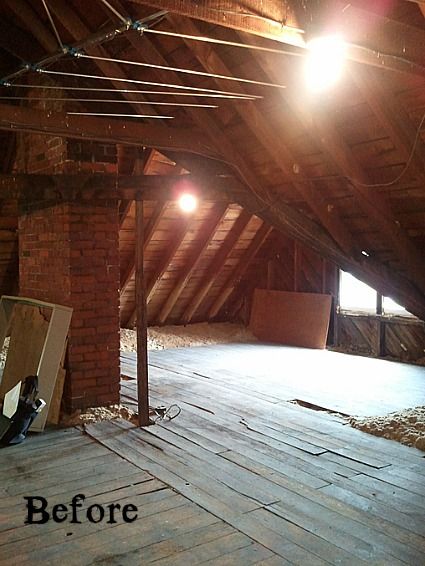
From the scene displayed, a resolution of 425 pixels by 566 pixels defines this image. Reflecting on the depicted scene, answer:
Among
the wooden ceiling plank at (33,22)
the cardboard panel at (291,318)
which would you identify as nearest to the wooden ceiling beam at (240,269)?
the cardboard panel at (291,318)

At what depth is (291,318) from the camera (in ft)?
27.9

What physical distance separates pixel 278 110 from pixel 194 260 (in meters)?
4.04

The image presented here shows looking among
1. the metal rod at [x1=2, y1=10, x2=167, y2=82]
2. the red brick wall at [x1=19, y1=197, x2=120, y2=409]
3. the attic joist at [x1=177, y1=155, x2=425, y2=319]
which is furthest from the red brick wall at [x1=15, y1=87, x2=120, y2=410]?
the attic joist at [x1=177, y1=155, x2=425, y2=319]

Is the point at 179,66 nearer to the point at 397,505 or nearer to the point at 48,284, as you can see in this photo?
the point at 48,284

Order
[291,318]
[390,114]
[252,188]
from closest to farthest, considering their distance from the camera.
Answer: [390,114]
[252,188]
[291,318]

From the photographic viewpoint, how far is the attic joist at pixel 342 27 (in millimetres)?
2043

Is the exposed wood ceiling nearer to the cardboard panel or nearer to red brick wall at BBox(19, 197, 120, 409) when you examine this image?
red brick wall at BBox(19, 197, 120, 409)

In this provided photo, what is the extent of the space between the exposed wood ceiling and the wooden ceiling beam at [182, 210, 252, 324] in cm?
255

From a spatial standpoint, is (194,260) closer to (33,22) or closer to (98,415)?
(98,415)

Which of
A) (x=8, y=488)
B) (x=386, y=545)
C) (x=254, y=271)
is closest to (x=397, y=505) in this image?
(x=386, y=545)

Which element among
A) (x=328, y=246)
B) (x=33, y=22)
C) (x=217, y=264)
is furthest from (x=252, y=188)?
(x=217, y=264)

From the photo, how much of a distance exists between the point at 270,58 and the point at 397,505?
2.59 meters

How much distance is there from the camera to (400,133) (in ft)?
11.2

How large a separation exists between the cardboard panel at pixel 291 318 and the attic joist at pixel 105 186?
387 centimetres
